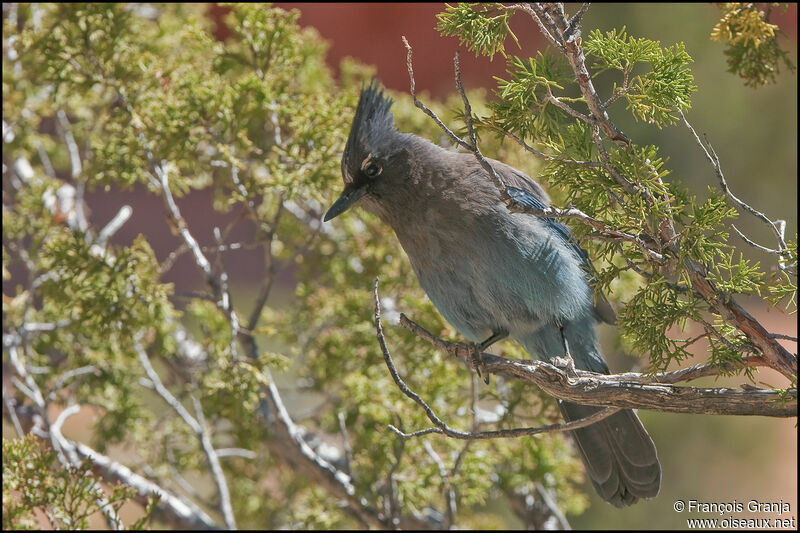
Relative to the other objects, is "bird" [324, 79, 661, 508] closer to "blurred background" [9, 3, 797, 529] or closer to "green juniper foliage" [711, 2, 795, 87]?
"green juniper foliage" [711, 2, 795, 87]

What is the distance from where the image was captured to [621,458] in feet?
6.88

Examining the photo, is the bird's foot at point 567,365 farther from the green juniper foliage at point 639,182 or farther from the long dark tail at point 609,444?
the long dark tail at point 609,444

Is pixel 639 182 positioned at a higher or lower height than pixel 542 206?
lower

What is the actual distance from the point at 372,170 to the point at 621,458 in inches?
38.2

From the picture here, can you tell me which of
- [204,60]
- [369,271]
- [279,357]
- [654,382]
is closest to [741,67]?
[654,382]

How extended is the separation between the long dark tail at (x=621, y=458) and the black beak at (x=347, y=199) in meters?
0.83

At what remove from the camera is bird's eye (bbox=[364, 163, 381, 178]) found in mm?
2098

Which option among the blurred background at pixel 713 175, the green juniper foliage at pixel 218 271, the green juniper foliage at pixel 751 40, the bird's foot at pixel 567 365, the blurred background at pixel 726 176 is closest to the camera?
the green juniper foliage at pixel 751 40

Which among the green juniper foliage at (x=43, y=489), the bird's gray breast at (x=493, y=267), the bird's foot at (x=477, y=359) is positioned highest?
the bird's gray breast at (x=493, y=267)

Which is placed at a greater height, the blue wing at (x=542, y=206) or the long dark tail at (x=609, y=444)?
the blue wing at (x=542, y=206)

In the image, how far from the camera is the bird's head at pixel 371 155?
207 cm

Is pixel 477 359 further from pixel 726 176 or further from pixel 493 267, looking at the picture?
pixel 726 176

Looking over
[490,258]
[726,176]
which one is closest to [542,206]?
[490,258]

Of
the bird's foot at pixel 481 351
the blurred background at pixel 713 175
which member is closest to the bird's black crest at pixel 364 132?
the bird's foot at pixel 481 351
